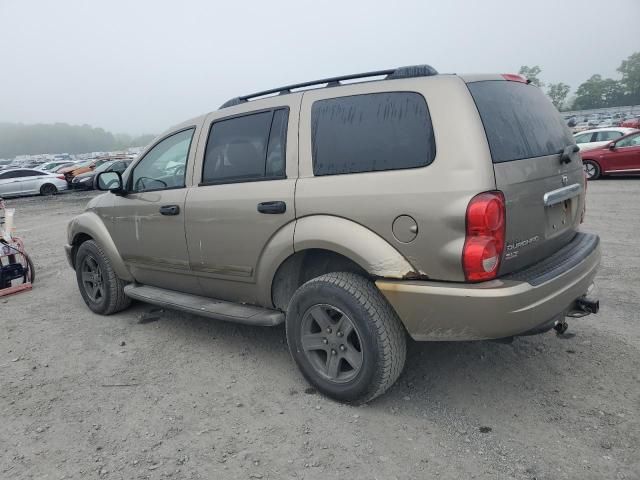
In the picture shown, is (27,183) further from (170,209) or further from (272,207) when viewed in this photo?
(272,207)

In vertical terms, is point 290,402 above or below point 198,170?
below

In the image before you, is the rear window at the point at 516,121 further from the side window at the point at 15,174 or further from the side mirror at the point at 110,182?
the side window at the point at 15,174

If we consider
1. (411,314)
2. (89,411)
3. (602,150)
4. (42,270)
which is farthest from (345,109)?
(602,150)

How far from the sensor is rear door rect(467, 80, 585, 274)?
2.48 m

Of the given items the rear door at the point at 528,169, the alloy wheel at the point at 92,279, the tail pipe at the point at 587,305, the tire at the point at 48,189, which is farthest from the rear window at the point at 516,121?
the tire at the point at 48,189

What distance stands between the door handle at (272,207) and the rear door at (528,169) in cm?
128

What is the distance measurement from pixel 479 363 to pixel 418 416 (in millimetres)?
810

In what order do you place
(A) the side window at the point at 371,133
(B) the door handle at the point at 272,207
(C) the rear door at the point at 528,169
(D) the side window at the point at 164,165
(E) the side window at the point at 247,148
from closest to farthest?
1. (C) the rear door at the point at 528,169
2. (A) the side window at the point at 371,133
3. (B) the door handle at the point at 272,207
4. (E) the side window at the point at 247,148
5. (D) the side window at the point at 164,165

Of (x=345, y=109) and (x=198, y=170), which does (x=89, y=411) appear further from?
(x=345, y=109)

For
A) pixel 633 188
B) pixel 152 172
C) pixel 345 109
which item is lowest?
pixel 633 188

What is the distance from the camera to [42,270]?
6.92 metres

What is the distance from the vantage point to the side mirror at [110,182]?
13.9ft

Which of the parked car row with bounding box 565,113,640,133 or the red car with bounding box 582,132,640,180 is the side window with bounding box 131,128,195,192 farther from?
the parked car row with bounding box 565,113,640,133

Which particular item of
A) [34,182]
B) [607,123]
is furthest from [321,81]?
[607,123]
